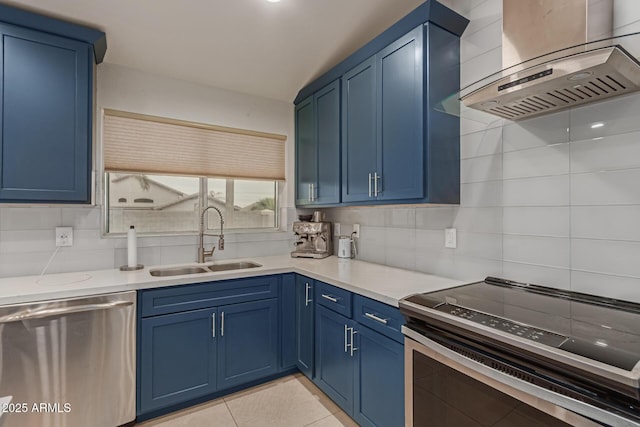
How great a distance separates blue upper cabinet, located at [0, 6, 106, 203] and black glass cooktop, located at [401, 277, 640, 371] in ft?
6.96

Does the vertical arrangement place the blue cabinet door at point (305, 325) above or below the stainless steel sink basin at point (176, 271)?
below

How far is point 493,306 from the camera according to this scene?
132 centimetres

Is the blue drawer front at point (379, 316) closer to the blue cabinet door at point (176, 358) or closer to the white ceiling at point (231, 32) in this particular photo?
the blue cabinet door at point (176, 358)

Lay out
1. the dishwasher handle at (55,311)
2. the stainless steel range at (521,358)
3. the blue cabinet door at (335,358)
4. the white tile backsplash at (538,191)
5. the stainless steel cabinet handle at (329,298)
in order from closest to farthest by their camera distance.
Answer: the stainless steel range at (521,358) → the white tile backsplash at (538,191) → the dishwasher handle at (55,311) → the blue cabinet door at (335,358) → the stainless steel cabinet handle at (329,298)

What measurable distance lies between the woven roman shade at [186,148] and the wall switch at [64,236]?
504 mm

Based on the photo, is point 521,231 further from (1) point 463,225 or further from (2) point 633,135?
(2) point 633,135

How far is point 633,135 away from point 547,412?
1.10 metres

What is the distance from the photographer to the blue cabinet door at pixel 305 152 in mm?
2819

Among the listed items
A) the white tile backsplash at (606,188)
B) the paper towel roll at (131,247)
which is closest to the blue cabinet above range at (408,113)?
the white tile backsplash at (606,188)

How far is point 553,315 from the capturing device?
3.94 ft

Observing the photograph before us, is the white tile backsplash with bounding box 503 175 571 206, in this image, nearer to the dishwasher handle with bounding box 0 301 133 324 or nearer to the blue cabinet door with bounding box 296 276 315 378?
the blue cabinet door with bounding box 296 276 315 378

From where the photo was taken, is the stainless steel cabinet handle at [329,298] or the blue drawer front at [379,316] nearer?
the blue drawer front at [379,316]

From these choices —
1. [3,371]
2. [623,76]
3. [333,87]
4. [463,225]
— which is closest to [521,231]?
[463,225]

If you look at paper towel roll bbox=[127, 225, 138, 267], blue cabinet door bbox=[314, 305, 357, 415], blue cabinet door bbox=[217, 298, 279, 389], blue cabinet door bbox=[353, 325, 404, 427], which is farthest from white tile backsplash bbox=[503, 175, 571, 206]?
paper towel roll bbox=[127, 225, 138, 267]
